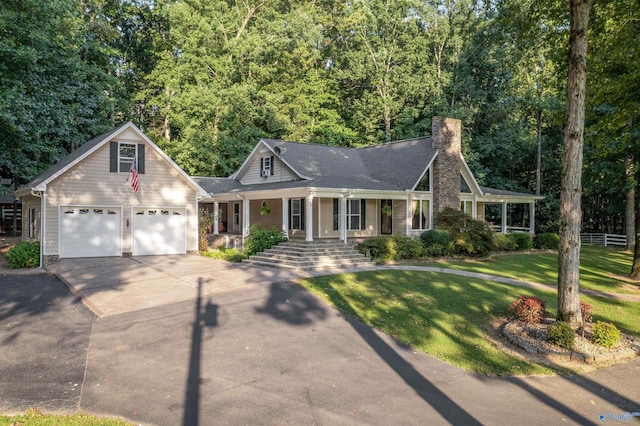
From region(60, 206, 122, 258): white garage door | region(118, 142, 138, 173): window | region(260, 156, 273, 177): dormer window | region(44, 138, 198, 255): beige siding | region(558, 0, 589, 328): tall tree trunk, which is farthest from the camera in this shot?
region(260, 156, 273, 177): dormer window

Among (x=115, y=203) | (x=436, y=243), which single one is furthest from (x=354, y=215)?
(x=115, y=203)

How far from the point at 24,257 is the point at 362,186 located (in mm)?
A: 14053

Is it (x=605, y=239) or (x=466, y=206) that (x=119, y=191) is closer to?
(x=466, y=206)

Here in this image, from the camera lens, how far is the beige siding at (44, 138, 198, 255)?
17297 millimetres

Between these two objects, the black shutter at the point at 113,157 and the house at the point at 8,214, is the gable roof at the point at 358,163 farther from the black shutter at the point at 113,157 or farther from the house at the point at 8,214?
the house at the point at 8,214

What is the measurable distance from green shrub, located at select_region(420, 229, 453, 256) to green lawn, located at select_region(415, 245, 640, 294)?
2.81ft

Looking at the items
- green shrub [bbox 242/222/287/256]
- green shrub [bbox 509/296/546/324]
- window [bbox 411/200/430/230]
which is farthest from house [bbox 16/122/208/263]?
green shrub [bbox 509/296/546/324]

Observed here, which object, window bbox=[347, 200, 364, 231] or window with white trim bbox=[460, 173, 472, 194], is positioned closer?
window bbox=[347, 200, 364, 231]

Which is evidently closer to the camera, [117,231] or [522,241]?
[117,231]

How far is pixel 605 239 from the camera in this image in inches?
1288

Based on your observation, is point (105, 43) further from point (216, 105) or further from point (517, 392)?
point (517, 392)

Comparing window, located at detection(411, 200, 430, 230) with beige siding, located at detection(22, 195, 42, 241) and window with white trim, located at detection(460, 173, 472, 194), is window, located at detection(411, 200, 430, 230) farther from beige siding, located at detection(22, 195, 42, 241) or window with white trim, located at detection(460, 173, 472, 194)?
beige siding, located at detection(22, 195, 42, 241)

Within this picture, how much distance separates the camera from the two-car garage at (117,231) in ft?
58.1

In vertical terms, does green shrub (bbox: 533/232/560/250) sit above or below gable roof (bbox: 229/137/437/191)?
below
